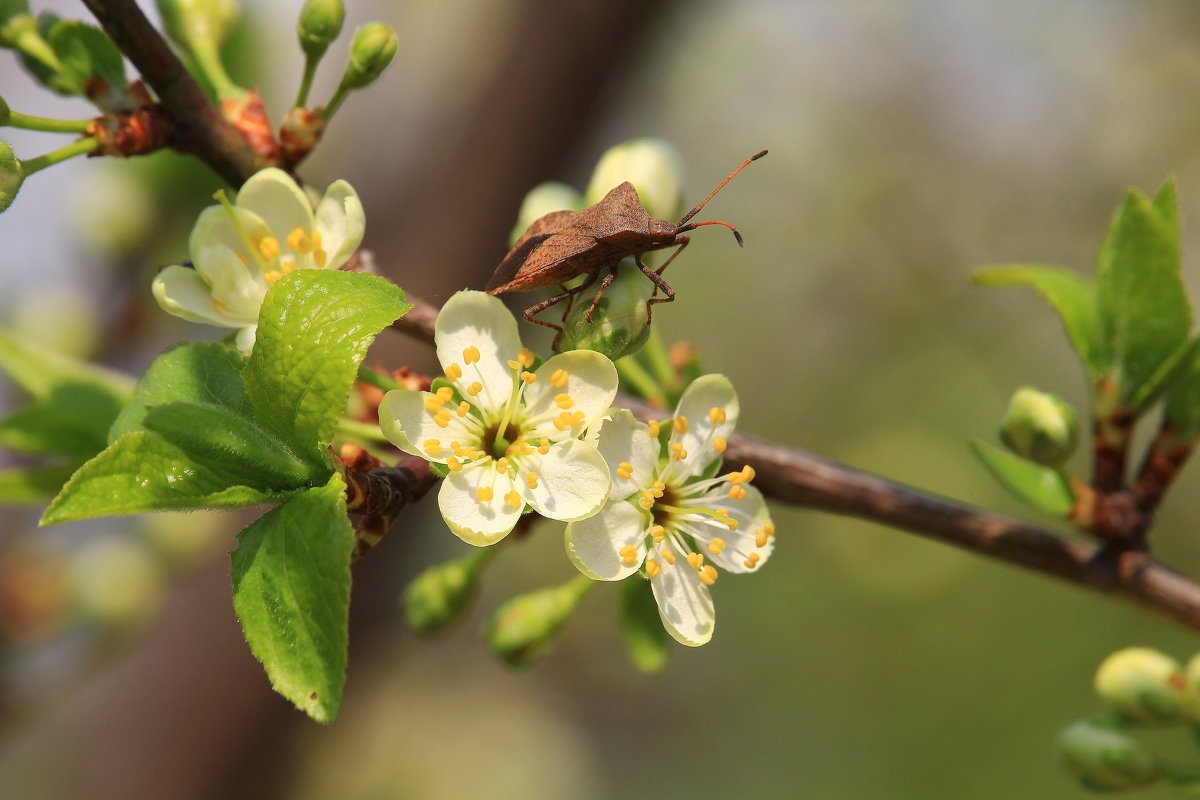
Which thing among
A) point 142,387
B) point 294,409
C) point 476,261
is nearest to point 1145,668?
point 294,409

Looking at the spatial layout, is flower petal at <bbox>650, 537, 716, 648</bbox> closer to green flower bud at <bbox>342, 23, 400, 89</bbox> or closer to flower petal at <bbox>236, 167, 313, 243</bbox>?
flower petal at <bbox>236, 167, 313, 243</bbox>

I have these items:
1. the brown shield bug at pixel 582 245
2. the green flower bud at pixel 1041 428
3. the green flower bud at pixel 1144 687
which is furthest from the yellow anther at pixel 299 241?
the green flower bud at pixel 1144 687

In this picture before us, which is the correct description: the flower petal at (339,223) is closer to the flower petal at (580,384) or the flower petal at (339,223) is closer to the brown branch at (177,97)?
the brown branch at (177,97)

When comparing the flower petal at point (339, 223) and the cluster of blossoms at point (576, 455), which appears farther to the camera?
the flower petal at point (339, 223)

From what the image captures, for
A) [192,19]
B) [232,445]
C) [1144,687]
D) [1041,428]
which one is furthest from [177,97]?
[1144,687]

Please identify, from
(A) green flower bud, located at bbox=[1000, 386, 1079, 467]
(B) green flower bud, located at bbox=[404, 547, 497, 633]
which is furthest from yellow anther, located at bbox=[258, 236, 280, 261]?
(A) green flower bud, located at bbox=[1000, 386, 1079, 467]

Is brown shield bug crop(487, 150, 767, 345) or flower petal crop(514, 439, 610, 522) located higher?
brown shield bug crop(487, 150, 767, 345)

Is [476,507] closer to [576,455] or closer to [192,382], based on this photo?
[576,455]
